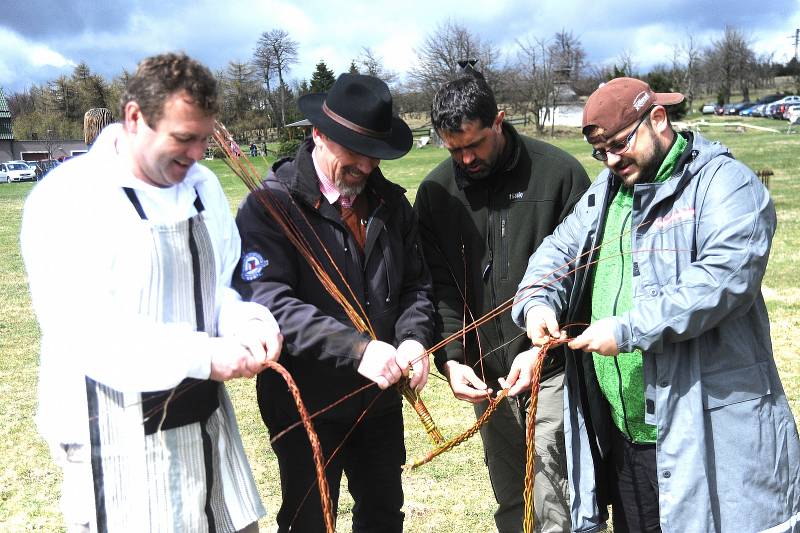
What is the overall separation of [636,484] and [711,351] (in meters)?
A: 0.66

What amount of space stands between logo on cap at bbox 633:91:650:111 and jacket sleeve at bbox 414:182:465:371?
1.24 meters

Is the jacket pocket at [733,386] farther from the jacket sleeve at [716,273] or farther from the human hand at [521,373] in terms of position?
the human hand at [521,373]

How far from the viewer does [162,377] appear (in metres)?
2.07

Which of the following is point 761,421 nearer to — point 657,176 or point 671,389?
point 671,389

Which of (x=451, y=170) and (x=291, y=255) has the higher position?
(x=451, y=170)

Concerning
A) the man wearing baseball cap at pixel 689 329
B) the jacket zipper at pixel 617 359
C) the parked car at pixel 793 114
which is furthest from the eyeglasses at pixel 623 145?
the parked car at pixel 793 114

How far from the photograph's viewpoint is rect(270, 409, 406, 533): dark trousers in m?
2.95

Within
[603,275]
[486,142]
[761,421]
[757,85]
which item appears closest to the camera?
[761,421]

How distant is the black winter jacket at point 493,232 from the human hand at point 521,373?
26 centimetres

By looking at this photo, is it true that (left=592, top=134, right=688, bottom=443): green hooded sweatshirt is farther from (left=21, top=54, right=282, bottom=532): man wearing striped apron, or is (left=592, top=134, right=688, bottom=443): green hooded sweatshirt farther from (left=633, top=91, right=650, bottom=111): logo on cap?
(left=21, top=54, right=282, bottom=532): man wearing striped apron

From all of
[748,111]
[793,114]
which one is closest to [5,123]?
[793,114]

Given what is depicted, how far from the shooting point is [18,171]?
40000 millimetres

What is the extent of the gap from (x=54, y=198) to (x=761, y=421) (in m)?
2.28

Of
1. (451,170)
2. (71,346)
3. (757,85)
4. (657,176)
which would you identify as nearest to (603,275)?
(657,176)
